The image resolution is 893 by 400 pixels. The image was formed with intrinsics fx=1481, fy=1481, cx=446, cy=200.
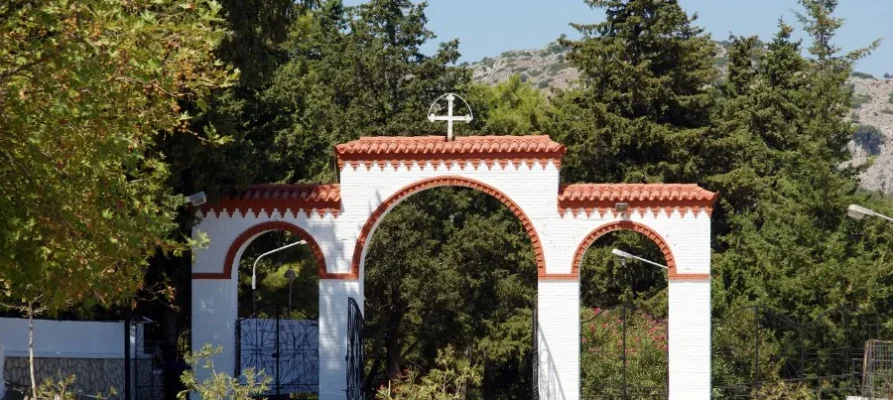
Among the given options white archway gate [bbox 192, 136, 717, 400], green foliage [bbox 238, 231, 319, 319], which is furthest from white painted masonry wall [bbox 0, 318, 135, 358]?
green foliage [bbox 238, 231, 319, 319]

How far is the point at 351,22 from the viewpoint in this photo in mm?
42312

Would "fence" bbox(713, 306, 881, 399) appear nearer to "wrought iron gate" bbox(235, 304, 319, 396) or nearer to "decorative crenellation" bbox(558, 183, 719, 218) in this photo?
"decorative crenellation" bbox(558, 183, 719, 218)

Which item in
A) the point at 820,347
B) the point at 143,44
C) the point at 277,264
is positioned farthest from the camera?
the point at 277,264

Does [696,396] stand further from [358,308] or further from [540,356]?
[358,308]

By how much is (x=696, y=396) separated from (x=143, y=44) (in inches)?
500

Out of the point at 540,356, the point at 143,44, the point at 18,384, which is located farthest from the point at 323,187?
the point at 143,44

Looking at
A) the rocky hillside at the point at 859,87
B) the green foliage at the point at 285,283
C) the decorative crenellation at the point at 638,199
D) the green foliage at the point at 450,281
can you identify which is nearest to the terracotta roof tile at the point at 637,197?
the decorative crenellation at the point at 638,199

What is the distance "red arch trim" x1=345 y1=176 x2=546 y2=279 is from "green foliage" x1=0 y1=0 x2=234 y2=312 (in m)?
8.80

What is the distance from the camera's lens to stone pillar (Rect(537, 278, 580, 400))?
2427 centimetres

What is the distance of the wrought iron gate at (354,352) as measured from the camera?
24422 millimetres

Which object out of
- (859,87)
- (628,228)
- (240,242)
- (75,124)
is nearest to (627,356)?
(628,228)

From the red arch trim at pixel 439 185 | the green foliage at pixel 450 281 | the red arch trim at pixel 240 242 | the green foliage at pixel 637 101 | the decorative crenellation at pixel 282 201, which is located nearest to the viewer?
the red arch trim at pixel 439 185

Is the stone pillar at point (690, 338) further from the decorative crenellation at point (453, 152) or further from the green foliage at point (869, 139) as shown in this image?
the green foliage at point (869, 139)

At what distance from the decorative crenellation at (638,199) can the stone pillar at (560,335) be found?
1249 millimetres
